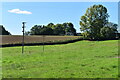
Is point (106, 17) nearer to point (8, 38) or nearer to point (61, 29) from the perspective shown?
point (8, 38)

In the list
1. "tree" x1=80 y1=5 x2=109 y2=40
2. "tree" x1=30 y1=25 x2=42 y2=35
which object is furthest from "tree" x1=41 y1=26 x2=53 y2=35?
"tree" x1=80 y1=5 x2=109 y2=40

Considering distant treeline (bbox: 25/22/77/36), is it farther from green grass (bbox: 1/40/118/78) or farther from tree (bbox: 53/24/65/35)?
green grass (bbox: 1/40/118/78)

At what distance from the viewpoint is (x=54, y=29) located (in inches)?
4353

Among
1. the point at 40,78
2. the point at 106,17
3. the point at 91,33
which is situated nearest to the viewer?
the point at 40,78

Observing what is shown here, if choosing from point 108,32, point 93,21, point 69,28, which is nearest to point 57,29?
point 69,28

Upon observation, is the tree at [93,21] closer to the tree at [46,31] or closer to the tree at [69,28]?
the tree at [46,31]

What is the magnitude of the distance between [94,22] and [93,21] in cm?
57

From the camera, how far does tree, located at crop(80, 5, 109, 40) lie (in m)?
63.8

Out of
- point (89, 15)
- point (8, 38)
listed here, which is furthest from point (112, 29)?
point (8, 38)

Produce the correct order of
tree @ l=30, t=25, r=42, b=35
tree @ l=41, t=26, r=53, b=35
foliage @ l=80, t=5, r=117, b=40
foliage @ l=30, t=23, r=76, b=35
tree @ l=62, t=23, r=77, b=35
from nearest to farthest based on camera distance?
foliage @ l=80, t=5, r=117, b=40
tree @ l=41, t=26, r=53, b=35
foliage @ l=30, t=23, r=76, b=35
tree @ l=30, t=25, r=42, b=35
tree @ l=62, t=23, r=77, b=35

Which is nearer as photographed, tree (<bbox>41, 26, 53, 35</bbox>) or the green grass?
the green grass

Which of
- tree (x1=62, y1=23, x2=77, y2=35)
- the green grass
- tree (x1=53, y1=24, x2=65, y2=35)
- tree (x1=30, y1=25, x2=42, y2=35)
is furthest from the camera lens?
tree (x1=62, y1=23, x2=77, y2=35)

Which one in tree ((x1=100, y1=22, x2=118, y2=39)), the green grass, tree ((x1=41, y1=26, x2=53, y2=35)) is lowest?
the green grass

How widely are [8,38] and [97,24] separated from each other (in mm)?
29938
